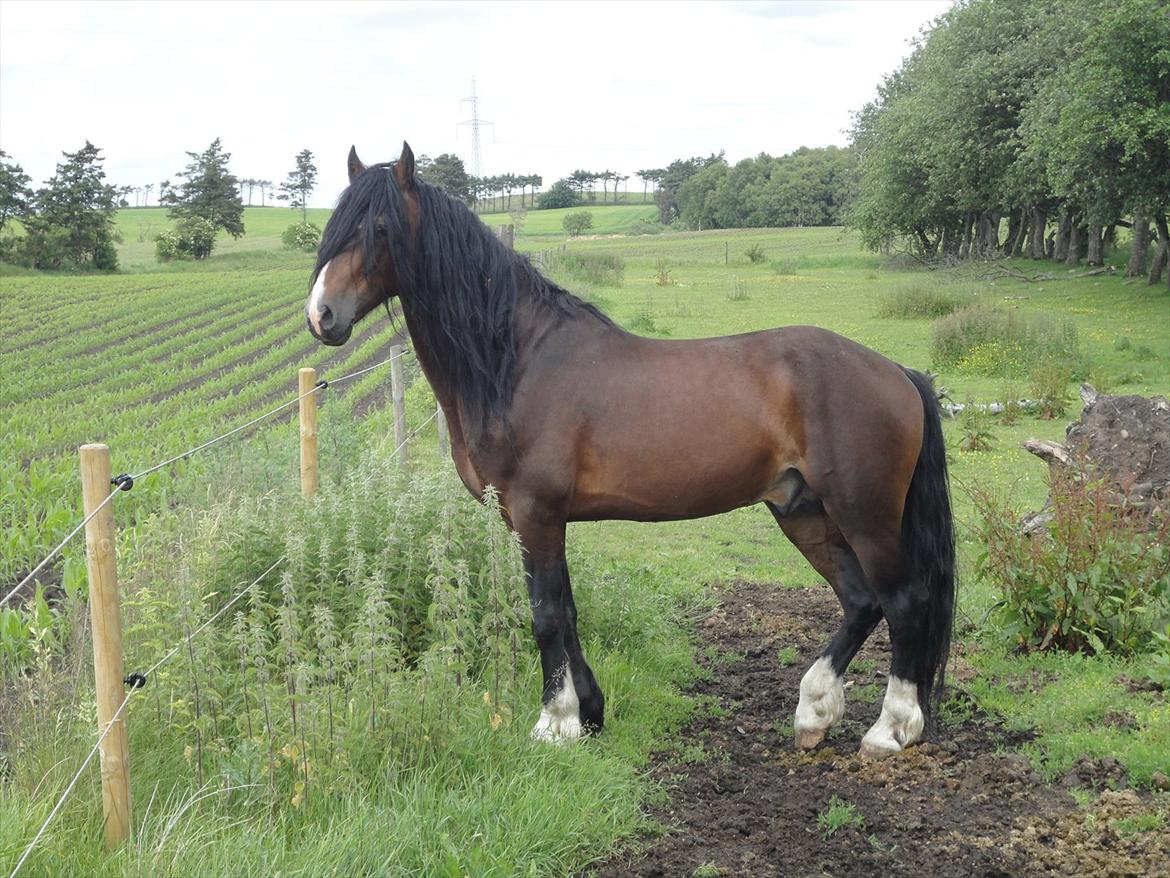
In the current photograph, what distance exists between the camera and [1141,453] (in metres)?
7.00

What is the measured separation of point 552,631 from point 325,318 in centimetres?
172

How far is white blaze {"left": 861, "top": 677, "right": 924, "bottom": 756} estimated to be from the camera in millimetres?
4926

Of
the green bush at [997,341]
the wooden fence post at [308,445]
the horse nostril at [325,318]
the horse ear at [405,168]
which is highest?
the horse ear at [405,168]

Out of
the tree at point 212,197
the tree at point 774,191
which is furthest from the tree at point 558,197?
the tree at point 212,197

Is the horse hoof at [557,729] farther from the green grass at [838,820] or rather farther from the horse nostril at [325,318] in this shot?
the horse nostril at [325,318]

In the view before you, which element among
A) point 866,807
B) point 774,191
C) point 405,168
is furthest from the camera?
point 774,191

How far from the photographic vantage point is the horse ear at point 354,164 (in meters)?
4.76

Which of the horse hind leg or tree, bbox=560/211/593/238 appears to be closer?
the horse hind leg

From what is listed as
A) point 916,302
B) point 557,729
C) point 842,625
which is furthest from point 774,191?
point 557,729

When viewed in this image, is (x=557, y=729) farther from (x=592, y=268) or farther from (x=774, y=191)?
(x=774, y=191)

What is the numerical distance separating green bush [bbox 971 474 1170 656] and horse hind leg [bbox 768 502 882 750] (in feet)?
4.10

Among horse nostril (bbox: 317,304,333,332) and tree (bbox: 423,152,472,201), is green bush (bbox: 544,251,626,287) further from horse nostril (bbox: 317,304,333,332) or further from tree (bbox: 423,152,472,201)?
horse nostril (bbox: 317,304,333,332)

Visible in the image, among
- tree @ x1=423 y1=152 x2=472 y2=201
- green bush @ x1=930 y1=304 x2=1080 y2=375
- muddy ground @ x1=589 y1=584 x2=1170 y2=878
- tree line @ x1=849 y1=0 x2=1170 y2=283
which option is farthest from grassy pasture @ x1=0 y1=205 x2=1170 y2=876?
tree @ x1=423 y1=152 x2=472 y2=201

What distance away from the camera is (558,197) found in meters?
133
